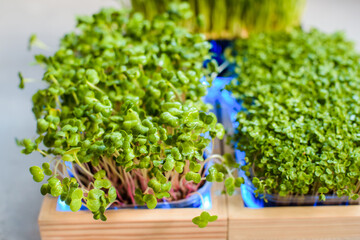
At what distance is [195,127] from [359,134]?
50cm

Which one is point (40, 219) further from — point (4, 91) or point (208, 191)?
point (4, 91)

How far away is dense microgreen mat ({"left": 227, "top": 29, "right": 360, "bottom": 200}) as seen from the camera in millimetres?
1051

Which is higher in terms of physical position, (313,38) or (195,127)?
(313,38)

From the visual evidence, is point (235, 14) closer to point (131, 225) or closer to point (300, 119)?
point (300, 119)

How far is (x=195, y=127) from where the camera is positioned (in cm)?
103

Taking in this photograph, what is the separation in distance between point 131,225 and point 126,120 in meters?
0.31

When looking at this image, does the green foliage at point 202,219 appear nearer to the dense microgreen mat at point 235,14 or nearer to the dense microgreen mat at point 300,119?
the dense microgreen mat at point 300,119

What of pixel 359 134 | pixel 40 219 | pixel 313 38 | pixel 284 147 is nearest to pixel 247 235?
pixel 284 147

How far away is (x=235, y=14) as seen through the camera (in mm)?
1992

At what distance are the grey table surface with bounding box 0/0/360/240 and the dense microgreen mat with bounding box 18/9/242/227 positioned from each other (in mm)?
263

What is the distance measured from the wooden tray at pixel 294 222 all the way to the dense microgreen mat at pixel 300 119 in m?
0.06

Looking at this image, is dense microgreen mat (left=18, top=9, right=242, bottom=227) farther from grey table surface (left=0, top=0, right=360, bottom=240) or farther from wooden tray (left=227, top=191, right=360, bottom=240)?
grey table surface (left=0, top=0, right=360, bottom=240)

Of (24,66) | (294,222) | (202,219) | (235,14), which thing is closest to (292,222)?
(294,222)

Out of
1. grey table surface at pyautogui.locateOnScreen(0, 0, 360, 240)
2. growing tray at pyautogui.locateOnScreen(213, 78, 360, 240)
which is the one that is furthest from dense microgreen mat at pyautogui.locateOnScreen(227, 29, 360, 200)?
grey table surface at pyautogui.locateOnScreen(0, 0, 360, 240)
